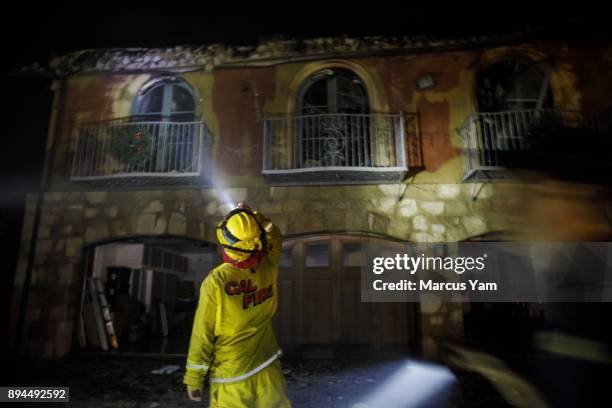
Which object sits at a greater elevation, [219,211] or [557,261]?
[219,211]

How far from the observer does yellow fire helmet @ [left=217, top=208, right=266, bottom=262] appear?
2578mm

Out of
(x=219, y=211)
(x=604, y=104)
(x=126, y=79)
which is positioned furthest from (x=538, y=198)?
(x=126, y=79)

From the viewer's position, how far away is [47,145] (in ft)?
25.7

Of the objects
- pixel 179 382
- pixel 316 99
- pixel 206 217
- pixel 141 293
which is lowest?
pixel 179 382

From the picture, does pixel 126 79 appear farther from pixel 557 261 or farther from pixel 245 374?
pixel 557 261

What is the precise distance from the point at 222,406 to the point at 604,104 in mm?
8499

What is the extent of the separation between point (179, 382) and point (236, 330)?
370cm

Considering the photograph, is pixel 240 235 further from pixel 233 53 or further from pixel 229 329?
pixel 233 53

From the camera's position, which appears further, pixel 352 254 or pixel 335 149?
pixel 352 254

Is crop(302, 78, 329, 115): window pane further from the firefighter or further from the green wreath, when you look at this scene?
the firefighter

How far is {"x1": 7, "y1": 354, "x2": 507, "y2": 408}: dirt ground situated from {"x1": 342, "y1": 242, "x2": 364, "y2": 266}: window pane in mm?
2061

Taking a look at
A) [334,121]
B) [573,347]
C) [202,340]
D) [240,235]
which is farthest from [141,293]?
[573,347]

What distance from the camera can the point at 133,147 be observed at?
7188 millimetres
